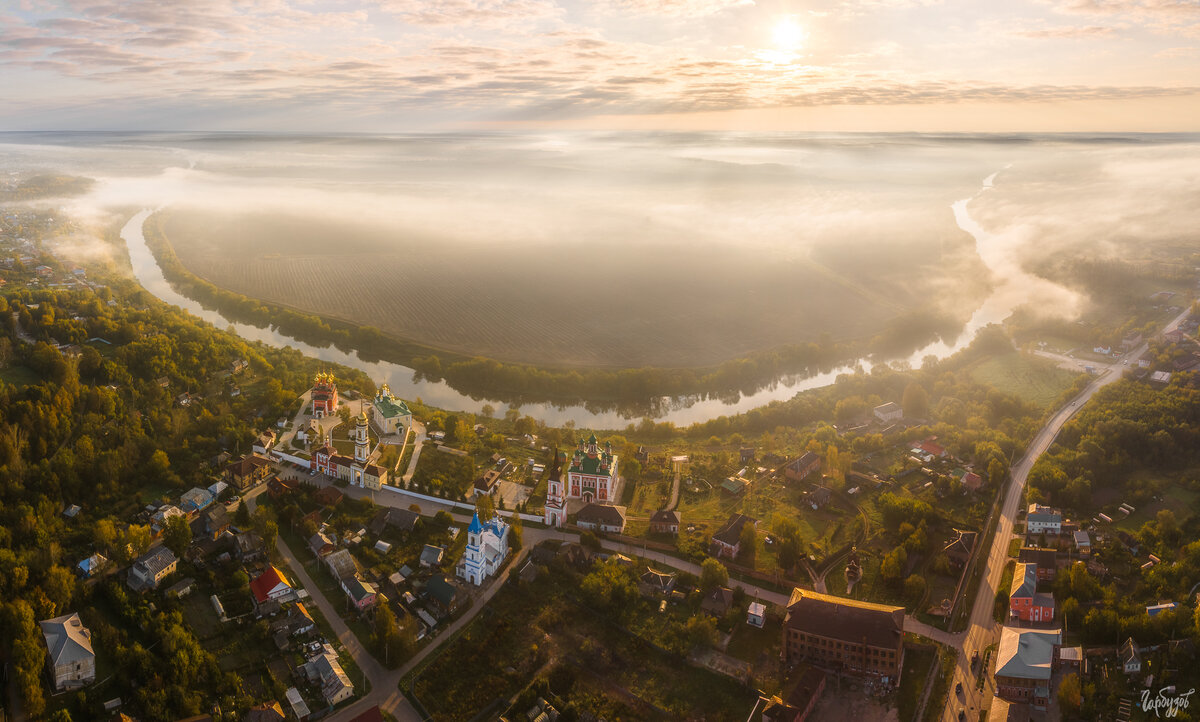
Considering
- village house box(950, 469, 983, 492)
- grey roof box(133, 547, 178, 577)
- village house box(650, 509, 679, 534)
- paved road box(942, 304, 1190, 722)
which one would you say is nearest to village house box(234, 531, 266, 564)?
grey roof box(133, 547, 178, 577)

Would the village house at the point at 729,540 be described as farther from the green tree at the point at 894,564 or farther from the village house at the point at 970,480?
the village house at the point at 970,480

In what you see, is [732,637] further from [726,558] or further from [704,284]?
[704,284]

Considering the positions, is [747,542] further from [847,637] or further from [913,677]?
[913,677]

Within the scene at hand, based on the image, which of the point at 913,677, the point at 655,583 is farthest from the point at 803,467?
the point at 913,677

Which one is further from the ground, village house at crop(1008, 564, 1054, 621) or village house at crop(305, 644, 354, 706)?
village house at crop(1008, 564, 1054, 621)

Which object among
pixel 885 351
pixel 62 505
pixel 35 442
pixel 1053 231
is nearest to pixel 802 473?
pixel 885 351

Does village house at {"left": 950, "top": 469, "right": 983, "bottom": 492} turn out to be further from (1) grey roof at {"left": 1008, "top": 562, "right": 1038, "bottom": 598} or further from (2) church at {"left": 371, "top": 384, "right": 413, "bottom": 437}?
(2) church at {"left": 371, "top": 384, "right": 413, "bottom": 437}
